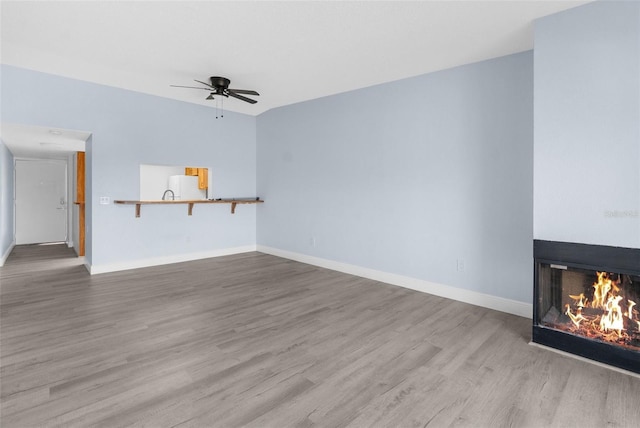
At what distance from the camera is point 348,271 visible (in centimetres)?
513

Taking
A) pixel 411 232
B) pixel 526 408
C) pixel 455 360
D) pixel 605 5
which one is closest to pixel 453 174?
pixel 411 232

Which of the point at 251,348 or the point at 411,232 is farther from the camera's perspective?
the point at 411,232

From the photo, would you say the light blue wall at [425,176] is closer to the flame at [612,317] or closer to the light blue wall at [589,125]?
the light blue wall at [589,125]

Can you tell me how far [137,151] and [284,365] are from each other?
4387 millimetres

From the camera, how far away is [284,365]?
2396 millimetres

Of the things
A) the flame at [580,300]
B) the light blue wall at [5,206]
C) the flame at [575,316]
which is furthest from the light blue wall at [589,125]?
the light blue wall at [5,206]

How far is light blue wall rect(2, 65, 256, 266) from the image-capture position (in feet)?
14.6

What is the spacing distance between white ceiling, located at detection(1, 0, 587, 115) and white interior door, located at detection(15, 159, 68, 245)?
5.16m

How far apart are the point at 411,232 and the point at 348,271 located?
1.26 meters

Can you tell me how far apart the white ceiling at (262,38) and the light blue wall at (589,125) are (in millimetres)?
282

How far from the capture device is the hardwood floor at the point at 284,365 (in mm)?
1877

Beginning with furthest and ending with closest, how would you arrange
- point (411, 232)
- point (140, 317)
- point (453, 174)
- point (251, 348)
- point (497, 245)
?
point (411, 232) → point (453, 174) → point (497, 245) → point (140, 317) → point (251, 348)

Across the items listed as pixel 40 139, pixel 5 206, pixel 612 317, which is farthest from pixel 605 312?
pixel 5 206

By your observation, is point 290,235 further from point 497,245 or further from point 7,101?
point 7,101
